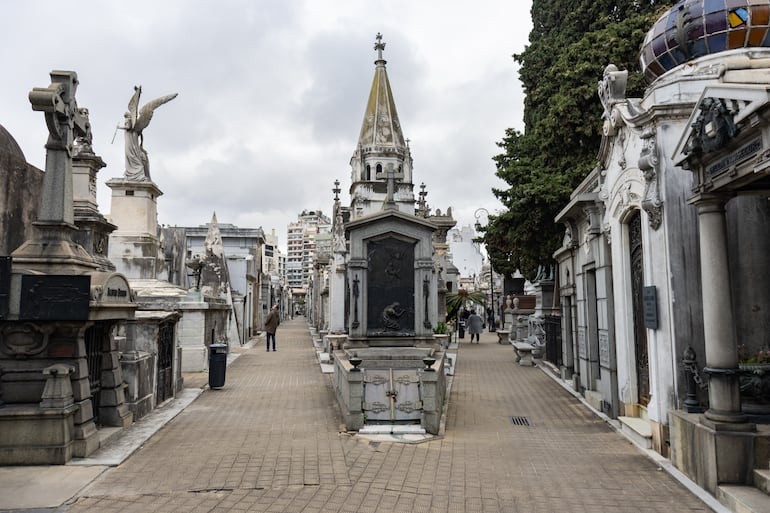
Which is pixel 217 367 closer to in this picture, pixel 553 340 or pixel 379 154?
pixel 553 340

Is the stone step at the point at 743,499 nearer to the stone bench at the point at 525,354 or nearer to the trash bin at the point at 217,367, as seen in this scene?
the trash bin at the point at 217,367

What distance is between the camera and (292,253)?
165875mm

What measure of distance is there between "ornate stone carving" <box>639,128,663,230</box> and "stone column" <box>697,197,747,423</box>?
38.0 inches

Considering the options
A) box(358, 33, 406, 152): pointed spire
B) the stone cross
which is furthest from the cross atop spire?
the stone cross

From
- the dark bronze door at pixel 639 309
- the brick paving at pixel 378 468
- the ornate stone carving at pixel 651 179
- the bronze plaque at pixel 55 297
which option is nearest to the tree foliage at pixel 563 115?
the brick paving at pixel 378 468

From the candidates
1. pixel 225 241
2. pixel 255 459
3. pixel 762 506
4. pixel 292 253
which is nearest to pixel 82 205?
pixel 255 459

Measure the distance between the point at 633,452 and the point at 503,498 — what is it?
2.72 m

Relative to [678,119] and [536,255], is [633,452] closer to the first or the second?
[678,119]

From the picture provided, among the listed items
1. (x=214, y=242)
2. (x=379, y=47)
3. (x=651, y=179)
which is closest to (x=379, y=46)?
(x=379, y=47)

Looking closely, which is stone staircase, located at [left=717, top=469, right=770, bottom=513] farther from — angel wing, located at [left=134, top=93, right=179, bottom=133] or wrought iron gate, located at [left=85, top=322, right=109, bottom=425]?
angel wing, located at [left=134, top=93, right=179, bottom=133]

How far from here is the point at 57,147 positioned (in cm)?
729

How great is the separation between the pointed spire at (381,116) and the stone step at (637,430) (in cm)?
4007

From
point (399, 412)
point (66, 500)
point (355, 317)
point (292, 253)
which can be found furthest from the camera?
point (292, 253)

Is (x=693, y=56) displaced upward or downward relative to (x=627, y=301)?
upward
